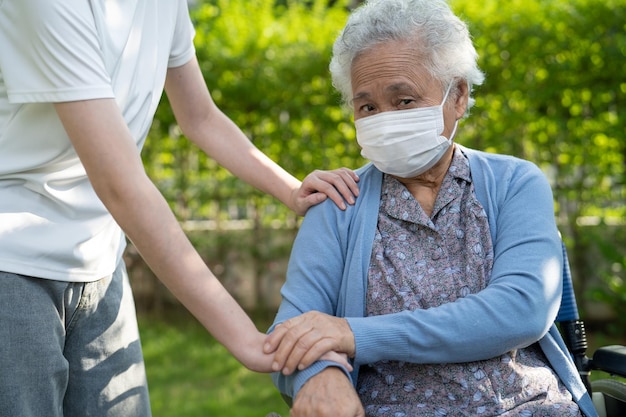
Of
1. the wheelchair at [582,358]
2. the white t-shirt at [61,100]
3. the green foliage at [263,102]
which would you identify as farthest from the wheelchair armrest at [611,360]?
the green foliage at [263,102]

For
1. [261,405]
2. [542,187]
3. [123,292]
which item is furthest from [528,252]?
[261,405]

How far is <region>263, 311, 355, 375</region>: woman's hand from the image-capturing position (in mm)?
2244

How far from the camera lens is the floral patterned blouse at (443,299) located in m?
2.38

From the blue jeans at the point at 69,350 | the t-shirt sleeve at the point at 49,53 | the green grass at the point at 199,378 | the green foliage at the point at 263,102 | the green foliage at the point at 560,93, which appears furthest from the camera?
the green foliage at the point at 263,102

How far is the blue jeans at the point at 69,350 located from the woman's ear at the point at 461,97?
1.18 metres

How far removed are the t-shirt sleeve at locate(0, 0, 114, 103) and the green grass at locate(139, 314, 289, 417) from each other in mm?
3345

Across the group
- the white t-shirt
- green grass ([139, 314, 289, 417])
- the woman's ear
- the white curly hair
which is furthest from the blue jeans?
green grass ([139, 314, 289, 417])

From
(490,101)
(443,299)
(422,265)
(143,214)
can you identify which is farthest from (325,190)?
(490,101)

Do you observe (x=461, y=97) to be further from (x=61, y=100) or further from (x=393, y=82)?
(x=61, y=100)

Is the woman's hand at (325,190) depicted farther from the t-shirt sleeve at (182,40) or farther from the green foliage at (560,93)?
the green foliage at (560,93)

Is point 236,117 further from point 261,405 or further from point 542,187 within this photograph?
point 542,187

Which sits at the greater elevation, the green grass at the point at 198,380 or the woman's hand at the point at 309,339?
the woman's hand at the point at 309,339

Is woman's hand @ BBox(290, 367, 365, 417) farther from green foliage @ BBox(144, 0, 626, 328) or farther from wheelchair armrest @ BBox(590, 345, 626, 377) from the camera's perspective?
green foliage @ BBox(144, 0, 626, 328)

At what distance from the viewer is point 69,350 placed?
2.25 meters
